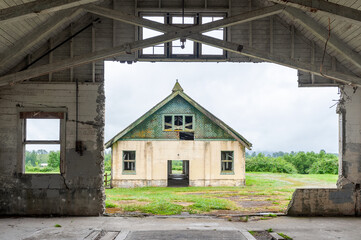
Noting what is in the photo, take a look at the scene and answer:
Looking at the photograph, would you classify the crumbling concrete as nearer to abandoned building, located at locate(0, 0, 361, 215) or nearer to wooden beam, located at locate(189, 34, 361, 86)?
abandoned building, located at locate(0, 0, 361, 215)

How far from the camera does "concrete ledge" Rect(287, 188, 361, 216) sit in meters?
9.35

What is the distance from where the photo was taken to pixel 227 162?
63.1ft

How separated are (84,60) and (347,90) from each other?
788cm

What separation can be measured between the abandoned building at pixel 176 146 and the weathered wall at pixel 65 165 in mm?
9063

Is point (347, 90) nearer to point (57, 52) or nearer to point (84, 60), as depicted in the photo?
point (84, 60)

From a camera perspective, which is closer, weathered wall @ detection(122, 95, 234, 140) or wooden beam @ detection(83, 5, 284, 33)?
wooden beam @ detection(83, 5, 284, 33)

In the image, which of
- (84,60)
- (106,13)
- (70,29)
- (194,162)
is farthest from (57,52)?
(194,162)

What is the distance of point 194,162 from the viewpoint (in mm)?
18703

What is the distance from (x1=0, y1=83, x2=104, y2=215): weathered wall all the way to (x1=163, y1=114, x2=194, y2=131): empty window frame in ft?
31.4

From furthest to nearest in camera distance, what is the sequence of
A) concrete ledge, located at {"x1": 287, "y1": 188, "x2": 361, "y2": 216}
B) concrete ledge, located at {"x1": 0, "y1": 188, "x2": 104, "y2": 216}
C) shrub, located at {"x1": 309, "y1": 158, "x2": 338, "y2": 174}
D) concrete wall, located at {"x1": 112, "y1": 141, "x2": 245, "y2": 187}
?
shrub, located at {"x1": 309, "y1": 158, "x2": 338, "y2": 174} < concrete wall, located at {"x1": 112, "y1": 141, "x2": 245, "y2": 187} < concrete ledge, located at {"x1": 287, "y1": 188, "x2": 361, "y2": 216} < concrete ledge, located at {"x1": 0, "y1": 188, "x2": 104, "y2": 216}

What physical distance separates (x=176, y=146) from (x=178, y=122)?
1.46 meters

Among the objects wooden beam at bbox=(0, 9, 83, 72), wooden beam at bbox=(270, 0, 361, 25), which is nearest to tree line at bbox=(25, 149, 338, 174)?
wooden beam at bbox=(0, 9, 83, 72)

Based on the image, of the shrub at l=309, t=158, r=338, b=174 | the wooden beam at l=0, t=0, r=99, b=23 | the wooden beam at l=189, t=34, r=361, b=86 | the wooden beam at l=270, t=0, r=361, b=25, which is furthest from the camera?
the shrub at l=309, t=158, r=338, b=174

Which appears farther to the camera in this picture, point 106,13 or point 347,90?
point 347,90
